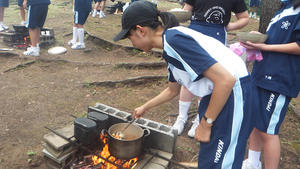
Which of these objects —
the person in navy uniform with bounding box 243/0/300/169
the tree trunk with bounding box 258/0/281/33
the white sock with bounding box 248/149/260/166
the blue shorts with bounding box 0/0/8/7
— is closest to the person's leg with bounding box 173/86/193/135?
the white sock with bounding box 248/149/260/166

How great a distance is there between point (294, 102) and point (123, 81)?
134 inches

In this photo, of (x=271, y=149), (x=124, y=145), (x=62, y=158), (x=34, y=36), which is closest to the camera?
(x=271, y=149)

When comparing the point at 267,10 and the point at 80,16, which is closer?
the point at 267,10

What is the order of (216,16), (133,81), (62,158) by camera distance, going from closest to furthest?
(62,158)
(216,16)
(133,81)

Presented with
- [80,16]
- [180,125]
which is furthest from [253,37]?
[80,16]

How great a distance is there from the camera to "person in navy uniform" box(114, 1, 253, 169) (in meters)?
1.64

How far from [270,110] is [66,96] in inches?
149

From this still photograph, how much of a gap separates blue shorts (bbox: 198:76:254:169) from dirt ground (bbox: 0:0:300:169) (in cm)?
138

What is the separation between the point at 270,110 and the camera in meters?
2.27

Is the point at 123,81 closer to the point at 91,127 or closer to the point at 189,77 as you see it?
the point at 91,127

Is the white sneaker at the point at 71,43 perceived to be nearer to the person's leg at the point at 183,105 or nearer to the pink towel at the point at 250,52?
the person's leg at the point at 183,105

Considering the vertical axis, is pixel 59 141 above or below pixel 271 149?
below

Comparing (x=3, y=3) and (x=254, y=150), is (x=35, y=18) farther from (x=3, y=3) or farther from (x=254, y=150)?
(x=254, y=150)

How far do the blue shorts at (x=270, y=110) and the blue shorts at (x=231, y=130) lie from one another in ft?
1.48
